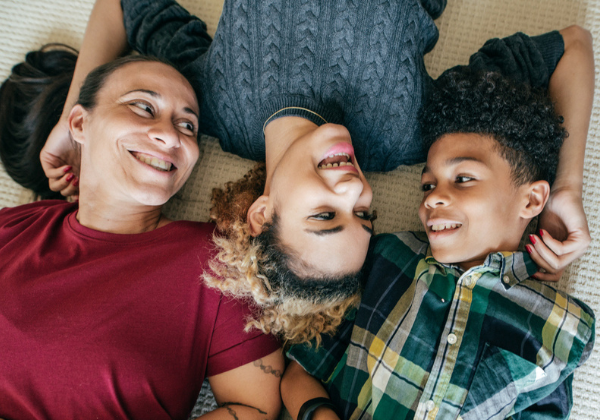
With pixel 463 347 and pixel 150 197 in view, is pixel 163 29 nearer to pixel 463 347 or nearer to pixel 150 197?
pixel 150 197

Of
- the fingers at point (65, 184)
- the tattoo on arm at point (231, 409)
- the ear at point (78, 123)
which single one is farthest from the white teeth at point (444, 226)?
the fingers at point (65, 184)

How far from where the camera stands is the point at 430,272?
3.55 ft

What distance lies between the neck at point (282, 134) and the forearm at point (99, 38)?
26.7 inches

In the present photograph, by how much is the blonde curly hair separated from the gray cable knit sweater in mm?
331

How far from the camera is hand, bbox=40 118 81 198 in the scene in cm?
129

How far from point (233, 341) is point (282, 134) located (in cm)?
60

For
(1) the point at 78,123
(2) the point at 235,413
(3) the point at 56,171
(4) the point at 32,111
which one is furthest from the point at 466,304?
(4) the point at 32,111

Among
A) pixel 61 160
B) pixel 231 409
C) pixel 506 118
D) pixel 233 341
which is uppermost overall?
pixel 506 118

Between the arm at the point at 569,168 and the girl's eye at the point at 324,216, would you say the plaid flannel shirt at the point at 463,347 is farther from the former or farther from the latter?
the girl's eye at the point at 324,216

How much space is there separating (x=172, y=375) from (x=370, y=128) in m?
0.90

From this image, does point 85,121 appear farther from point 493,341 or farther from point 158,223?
point 493,341

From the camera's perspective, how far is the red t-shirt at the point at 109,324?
3.14 feet

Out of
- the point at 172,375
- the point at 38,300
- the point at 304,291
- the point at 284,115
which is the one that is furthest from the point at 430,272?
the point at 38,300

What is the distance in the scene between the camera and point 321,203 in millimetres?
971
